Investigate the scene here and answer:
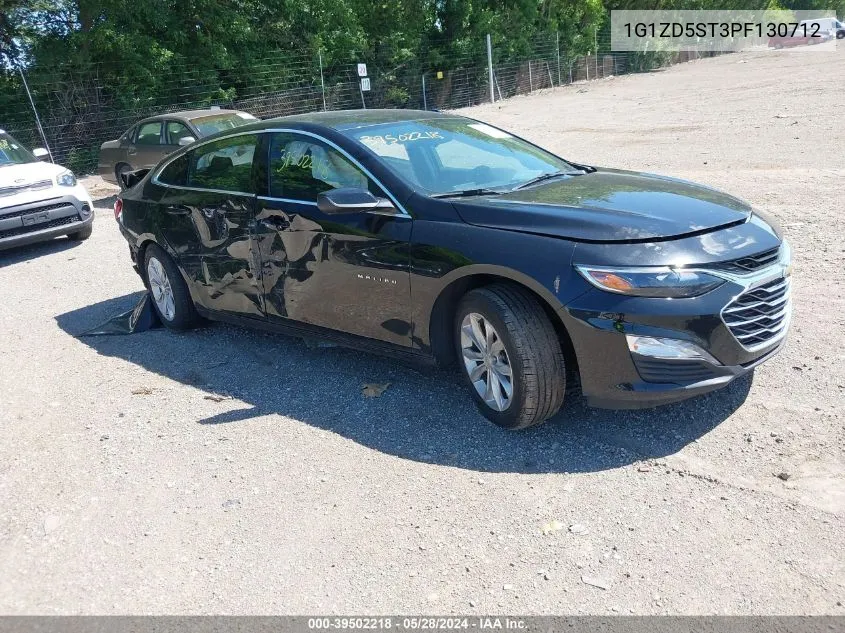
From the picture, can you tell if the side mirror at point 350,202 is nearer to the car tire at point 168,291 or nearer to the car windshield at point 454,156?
the car windshield at point 454,156

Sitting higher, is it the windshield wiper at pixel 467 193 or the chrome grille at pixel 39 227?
the windshield wiper at pixel 467 193

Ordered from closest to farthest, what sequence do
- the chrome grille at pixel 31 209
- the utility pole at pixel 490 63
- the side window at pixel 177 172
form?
the side window at pixel 177 172, the chrome grille at pixel 31 209, the utility pole at pixel 490 63

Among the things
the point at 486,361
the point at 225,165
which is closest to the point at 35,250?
the point at 225,165

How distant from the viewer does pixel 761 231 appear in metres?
3.93

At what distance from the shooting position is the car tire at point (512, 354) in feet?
12.3

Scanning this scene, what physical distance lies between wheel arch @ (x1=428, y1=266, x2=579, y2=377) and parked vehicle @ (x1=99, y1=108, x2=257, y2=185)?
8678 mm

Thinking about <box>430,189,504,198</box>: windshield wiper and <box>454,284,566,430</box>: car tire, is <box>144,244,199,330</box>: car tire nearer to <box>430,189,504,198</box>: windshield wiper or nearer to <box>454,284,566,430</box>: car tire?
<box>430,189,504,198</box>: windshield wiper

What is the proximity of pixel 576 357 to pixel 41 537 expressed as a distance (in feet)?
8.87

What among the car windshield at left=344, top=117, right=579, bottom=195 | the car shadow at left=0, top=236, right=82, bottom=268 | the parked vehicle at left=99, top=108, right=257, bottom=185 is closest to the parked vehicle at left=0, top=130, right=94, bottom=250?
the car shadow at left=0, top=236, right=82, bottom=268

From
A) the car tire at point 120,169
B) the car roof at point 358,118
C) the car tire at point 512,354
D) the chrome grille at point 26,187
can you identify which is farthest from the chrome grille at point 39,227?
the car tire at point 512,354

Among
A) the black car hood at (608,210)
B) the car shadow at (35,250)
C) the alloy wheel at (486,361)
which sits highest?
the black car hood at (608,210)

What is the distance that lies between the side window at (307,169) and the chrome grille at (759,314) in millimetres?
2090

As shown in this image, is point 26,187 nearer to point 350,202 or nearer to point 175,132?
point 175,132

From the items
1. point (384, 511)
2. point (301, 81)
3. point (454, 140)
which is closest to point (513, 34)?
point (301, 81)
